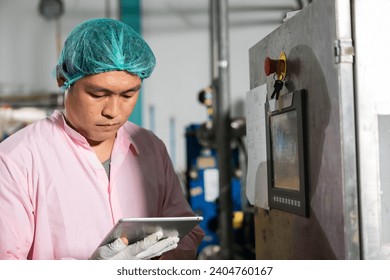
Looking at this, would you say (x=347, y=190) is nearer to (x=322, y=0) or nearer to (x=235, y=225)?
(x=322, y=0)

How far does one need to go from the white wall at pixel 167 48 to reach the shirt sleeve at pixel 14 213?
226cm

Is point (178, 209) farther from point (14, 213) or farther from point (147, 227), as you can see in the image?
point (14, 213)

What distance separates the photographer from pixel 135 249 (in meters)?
0.96

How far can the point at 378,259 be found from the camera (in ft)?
2.59

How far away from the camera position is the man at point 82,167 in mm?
984

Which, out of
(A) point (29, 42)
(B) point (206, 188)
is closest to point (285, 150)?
(B) point (206, 188)

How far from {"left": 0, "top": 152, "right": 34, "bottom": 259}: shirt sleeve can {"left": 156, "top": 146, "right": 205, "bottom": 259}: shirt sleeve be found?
0.33 metres

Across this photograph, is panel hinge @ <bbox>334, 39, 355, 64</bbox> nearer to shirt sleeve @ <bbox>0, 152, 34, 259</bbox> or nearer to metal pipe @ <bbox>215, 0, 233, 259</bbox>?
shirt sleeve @ <bbox>0, 152, 34, 259</bbox>

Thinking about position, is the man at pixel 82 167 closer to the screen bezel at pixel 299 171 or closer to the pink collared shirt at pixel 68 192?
the pink collared shirt at pixel 68 192

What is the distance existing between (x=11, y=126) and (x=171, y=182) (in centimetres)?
209

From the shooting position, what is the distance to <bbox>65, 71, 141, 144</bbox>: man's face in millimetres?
1021

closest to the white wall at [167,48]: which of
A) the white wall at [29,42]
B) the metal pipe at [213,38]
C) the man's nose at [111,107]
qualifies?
the white wall at [29,42]

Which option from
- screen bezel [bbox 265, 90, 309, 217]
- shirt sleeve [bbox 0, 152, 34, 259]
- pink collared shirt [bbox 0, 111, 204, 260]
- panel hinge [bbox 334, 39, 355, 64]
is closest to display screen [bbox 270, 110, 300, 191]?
screen bezel [bbox 265, 90, 309, 217]

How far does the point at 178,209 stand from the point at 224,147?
4.69ft
